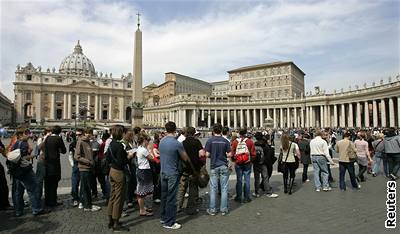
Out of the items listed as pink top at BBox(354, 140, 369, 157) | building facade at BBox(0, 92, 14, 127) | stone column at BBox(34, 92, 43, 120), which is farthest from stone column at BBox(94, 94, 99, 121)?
pink top at BBox(354, 140, 369, 157)

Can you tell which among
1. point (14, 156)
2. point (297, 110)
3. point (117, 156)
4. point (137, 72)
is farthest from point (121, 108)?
point (117, 156)

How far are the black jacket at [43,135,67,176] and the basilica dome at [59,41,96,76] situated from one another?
406 ft

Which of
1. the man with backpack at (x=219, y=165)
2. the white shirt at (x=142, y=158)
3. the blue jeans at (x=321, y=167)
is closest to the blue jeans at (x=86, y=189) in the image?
the white shirt at (x=142, y=158)

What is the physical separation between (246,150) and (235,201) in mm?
1437

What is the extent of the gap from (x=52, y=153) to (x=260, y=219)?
16.7ft

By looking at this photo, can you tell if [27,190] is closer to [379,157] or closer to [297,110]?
[379,157]

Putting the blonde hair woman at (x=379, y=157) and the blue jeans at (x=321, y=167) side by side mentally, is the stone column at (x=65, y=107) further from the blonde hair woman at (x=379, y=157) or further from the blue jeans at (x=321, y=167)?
the blue jeans at (x=321, y=167)

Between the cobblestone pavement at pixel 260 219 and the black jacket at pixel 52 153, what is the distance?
3.15 feet

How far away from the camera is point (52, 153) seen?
7.20 meters

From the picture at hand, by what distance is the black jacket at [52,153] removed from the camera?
283 inches

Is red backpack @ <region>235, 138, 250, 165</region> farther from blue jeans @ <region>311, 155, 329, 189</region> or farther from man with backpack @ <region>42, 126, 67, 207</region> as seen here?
man with backpack @ <region>42, 126, 67, 207</region>

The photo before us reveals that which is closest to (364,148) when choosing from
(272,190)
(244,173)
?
(272,190)

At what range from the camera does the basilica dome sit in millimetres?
123250

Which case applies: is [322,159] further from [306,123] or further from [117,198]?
[306,123]
